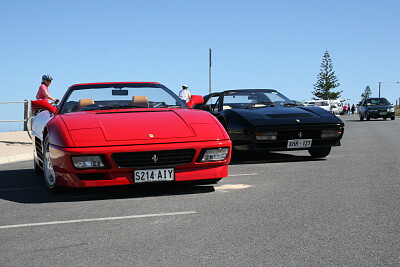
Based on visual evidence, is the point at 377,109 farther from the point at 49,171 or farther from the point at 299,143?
the point at 49,171

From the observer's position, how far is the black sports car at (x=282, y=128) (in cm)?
930

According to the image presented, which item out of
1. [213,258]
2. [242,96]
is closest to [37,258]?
[213,258]

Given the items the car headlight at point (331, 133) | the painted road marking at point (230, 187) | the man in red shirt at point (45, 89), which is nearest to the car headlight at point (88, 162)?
the painted road marking at point (230, 187)

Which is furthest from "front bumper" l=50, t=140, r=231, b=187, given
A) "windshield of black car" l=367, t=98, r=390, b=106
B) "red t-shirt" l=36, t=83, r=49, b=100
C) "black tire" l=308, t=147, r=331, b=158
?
"windshield of black car" l=367, t=98, r=390, b=106

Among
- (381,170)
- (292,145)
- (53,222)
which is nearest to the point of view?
(53,222)

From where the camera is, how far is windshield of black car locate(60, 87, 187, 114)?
7.32 m

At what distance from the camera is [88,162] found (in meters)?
5.82

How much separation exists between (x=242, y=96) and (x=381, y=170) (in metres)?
3.55

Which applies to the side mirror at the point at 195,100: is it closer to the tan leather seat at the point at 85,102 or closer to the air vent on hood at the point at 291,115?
the tan leather seat at the point at 85,102

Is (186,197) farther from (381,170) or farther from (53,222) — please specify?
(381,170)

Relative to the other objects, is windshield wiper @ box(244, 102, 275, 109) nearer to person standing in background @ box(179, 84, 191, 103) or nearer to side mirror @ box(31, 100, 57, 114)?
side mirror @ box(31, 100, 57, 114)

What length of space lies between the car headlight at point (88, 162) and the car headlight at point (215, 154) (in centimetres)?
102

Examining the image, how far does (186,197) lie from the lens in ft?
19.9

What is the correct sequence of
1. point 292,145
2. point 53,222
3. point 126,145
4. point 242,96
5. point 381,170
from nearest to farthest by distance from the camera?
point 53,222
point 126,145
point 381,170
point 292,145
point 242,96
